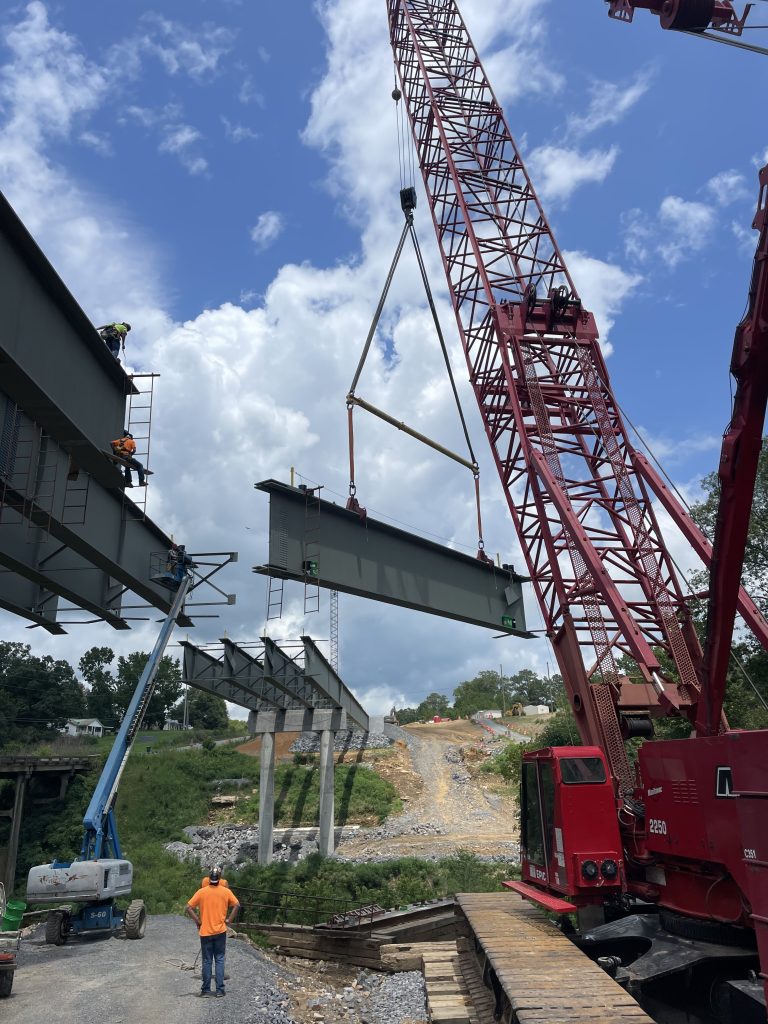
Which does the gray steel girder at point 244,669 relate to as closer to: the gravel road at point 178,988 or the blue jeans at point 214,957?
the gravel road at point 178,988

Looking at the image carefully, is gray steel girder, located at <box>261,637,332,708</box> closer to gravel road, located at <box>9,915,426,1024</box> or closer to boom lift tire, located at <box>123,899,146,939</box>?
gravel road, located at <box>9,915,426,1024</box>

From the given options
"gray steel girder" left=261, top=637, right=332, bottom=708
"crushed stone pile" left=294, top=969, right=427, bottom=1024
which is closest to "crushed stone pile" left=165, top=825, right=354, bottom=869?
"gray steel girder" left=261, top=637, right=332, bottom=708

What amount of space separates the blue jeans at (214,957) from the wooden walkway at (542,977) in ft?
11.8

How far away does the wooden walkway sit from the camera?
618 cm

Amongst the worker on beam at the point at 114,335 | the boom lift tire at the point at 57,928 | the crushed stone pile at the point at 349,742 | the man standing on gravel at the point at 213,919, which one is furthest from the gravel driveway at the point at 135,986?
the crushed stone pile at the point at 349,742

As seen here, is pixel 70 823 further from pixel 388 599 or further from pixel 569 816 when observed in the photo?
pixel 569 816

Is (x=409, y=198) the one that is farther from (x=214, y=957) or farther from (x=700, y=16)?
(x=214, y=957)

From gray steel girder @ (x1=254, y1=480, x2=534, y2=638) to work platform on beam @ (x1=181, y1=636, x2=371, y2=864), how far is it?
757 centimetres

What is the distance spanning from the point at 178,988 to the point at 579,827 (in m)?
6.48

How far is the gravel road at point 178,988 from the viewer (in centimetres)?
959

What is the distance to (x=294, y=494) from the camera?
15.8m

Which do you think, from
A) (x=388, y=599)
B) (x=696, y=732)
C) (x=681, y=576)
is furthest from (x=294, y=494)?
(x=696, y=732)

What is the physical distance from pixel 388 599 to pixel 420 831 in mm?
19292

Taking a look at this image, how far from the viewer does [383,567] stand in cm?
1731
